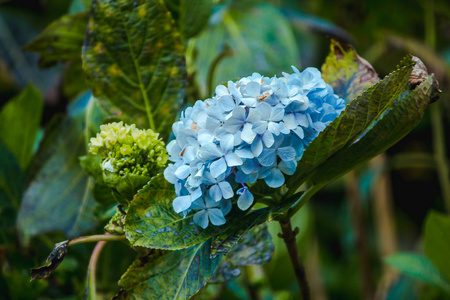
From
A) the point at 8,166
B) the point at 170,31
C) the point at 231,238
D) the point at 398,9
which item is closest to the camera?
the point at 231,238

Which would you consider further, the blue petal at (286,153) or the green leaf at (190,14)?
the green leaf at (190,14)

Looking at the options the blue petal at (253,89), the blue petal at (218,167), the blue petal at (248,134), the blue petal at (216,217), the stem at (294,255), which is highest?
the blue petal at (253,89)

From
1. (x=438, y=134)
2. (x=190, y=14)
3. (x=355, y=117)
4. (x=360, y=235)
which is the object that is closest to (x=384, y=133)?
(x=355, y=117)

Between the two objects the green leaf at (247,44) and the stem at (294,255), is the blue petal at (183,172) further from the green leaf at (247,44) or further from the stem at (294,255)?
the green leaf at (247,44)

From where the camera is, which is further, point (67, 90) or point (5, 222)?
point (67, 90)

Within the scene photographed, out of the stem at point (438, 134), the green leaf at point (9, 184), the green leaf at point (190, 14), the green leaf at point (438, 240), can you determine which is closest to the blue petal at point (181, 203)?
the green leaf at point (190, 14)

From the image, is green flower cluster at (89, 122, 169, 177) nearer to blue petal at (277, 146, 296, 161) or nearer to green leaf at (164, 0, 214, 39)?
blue petal at (277, 146, 296, 161)

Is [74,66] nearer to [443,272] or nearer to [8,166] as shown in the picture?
[8,166]

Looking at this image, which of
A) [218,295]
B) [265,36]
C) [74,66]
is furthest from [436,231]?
[74,66]
